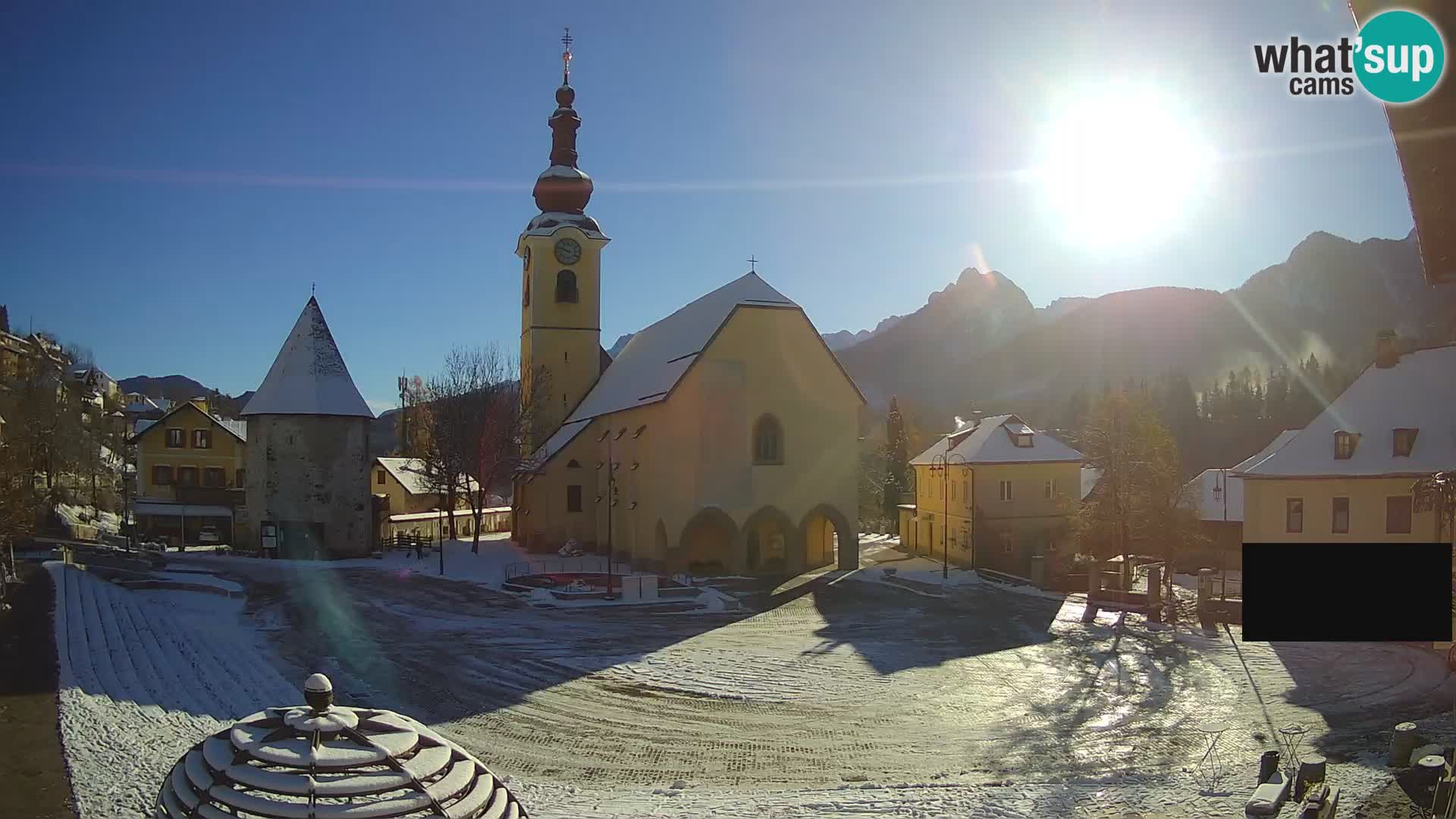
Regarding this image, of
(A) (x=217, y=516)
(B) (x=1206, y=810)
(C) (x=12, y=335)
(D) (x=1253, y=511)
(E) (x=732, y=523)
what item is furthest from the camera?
A: (C) (x=12, y=335)

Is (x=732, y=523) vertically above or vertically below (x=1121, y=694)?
above

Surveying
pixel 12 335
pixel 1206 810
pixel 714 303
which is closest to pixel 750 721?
pixel 1206 810

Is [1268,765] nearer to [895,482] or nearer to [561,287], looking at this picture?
[561,287]

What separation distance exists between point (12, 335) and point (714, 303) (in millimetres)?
45581

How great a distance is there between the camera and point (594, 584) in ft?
110

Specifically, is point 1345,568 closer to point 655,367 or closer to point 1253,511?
point 1253,511

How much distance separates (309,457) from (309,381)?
3384mm

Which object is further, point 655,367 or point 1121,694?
point 655,367

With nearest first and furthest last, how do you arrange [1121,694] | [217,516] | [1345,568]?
[1345,568]
[1121,694]
[217,516]

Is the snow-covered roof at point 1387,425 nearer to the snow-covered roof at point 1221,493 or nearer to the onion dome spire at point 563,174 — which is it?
the snow-covered roof at point 1221,493

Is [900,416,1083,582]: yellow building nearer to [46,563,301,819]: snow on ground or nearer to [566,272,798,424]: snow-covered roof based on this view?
[566,272,798,424]: snow-covered roof

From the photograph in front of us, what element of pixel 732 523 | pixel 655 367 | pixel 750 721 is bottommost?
pixel 750 721
